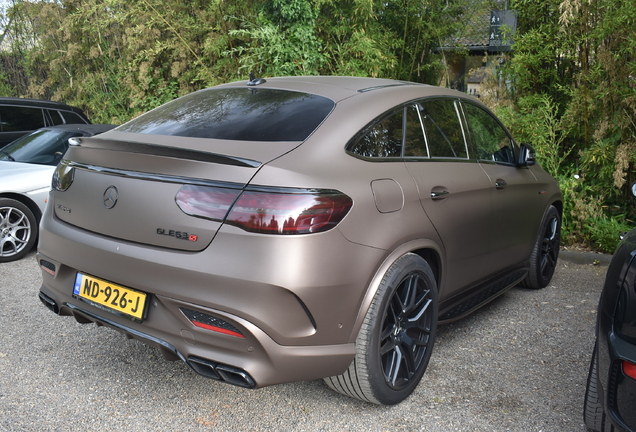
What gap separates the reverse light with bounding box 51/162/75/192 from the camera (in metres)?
2.71

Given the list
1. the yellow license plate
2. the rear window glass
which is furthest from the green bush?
the rear window glass

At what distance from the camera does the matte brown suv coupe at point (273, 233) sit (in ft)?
7.25

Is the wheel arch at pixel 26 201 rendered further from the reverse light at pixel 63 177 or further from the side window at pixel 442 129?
the side window at pixel 442 129

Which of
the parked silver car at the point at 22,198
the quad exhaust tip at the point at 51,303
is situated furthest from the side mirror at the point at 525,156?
the parked silver car at the point at 22,198

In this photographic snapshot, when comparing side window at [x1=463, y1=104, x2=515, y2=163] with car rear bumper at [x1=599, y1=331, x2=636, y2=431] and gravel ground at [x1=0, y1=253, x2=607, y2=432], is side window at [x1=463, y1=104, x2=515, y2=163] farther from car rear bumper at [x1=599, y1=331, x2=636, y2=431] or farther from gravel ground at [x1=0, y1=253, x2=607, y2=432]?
car rear bumper at [x1=599, y1=331, x2=636, y2=431]

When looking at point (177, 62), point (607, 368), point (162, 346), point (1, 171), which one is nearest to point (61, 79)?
point (177, 62)

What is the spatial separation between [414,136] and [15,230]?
4.12m

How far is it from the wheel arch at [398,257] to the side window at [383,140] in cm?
46

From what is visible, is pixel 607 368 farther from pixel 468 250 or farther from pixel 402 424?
pixel 468 250

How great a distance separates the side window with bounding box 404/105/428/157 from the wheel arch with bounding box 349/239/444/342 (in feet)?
1.58

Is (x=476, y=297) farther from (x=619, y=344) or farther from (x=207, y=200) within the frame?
(x=207, y=200)

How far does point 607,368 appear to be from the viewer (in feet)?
6.63

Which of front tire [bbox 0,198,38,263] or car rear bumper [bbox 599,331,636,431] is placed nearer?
car rear bumper [bbox 599,331,636,431]

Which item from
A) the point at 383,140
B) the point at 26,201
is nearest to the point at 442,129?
the point at 383,140
